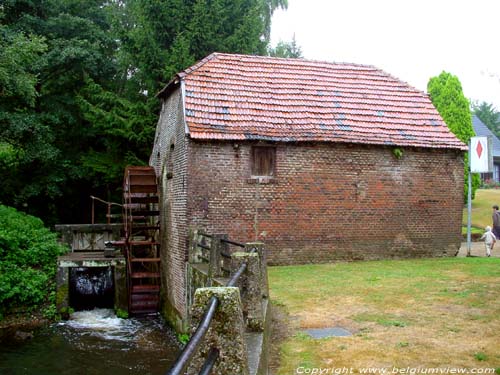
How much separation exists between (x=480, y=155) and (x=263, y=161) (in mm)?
6415

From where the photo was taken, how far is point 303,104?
14984 mm

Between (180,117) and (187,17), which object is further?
(187,17)

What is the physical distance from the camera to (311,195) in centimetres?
1415

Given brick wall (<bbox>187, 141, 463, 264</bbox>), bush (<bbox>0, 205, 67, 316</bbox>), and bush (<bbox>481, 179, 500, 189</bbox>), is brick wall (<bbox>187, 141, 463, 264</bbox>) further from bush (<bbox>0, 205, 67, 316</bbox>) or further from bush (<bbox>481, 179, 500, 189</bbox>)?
bush (<bbox>481, 179, 500, 189</bbox>)

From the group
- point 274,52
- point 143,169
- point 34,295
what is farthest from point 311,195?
point 274,52

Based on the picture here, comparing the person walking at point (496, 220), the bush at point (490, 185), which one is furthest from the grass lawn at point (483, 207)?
the person walking at point (496, 220)

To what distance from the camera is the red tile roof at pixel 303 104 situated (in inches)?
536

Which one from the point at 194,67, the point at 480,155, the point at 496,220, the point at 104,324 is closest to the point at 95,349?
the point at 104,324

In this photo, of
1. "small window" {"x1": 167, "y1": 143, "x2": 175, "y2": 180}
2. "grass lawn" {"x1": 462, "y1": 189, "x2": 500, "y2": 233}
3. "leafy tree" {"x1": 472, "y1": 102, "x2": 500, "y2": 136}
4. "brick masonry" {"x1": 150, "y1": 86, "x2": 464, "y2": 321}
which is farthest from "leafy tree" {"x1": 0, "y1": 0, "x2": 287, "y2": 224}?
"leafy tree" {"x1": 472, "y1": 102, "x2": 500, "y2": 136}

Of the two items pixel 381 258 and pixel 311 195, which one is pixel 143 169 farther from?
pixel 381 258

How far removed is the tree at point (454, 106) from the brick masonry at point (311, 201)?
13.3 m

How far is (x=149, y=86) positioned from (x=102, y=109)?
7.25 ft

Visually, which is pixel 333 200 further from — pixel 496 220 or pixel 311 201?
pixel 496 220

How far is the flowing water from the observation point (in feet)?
36.2
